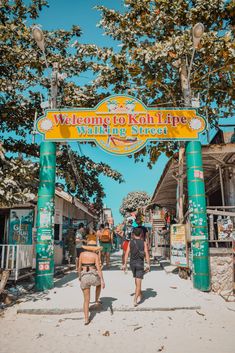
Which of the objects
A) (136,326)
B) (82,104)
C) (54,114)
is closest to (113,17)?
(82,104)

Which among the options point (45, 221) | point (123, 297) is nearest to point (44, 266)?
point (45, 221)

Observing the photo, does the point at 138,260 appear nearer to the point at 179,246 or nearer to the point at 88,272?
the point at 88,272

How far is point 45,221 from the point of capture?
27.0 feet

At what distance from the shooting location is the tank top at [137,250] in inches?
263

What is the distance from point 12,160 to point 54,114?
7.67ft

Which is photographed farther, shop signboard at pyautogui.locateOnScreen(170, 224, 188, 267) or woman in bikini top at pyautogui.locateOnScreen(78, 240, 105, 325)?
shop signboard at pyautogui.locateOnScreen(170, 224, 188, 267)

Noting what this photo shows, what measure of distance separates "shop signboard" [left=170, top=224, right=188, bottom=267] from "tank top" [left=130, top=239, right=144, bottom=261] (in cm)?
292

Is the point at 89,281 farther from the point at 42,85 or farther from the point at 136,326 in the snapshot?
the point at 42,85

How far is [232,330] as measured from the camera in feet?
16.3

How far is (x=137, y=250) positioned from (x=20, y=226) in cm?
736

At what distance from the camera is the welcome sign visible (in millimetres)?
8789

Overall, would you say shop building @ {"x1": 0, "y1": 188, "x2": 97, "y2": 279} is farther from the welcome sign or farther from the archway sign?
the welcome sign

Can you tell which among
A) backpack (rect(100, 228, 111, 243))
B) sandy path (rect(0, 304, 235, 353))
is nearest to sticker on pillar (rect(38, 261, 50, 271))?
sandy path (rect(0, 304, 235, 353))

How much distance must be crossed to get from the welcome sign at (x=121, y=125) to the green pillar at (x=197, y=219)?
30.5 inches
